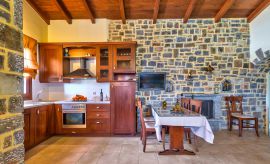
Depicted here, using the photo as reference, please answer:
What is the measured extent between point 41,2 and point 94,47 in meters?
1.62

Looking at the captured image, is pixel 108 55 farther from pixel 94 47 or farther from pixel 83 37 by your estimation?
pixel 83 37

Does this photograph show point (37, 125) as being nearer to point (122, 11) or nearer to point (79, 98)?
point (79, 98)

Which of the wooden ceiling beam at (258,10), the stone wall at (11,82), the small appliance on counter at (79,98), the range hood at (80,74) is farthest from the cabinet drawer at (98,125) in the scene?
the wooden ceiling beam at (258,10)

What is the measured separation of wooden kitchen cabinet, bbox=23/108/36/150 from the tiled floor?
157mm

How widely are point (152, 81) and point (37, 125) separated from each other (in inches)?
118

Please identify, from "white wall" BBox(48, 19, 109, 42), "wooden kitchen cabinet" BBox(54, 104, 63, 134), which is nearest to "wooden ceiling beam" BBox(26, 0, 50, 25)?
"white wall" BBox(48, 19, 109, 42)

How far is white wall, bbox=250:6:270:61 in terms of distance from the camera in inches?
193

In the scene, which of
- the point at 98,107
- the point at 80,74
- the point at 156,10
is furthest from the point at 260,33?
the point at 80,74

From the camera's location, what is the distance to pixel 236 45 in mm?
5668

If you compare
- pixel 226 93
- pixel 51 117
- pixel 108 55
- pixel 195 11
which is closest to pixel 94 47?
pixel 108 55

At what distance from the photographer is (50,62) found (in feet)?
17.6

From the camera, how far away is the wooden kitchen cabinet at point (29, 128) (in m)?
3.82

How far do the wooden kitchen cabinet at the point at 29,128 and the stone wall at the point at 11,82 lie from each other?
2.85 meters

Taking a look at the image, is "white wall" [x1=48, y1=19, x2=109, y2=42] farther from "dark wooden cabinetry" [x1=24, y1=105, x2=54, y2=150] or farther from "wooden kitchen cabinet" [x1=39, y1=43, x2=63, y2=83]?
"dark wooden cabinetry" [x1=24, y1=105, x2=54, y2=150]
